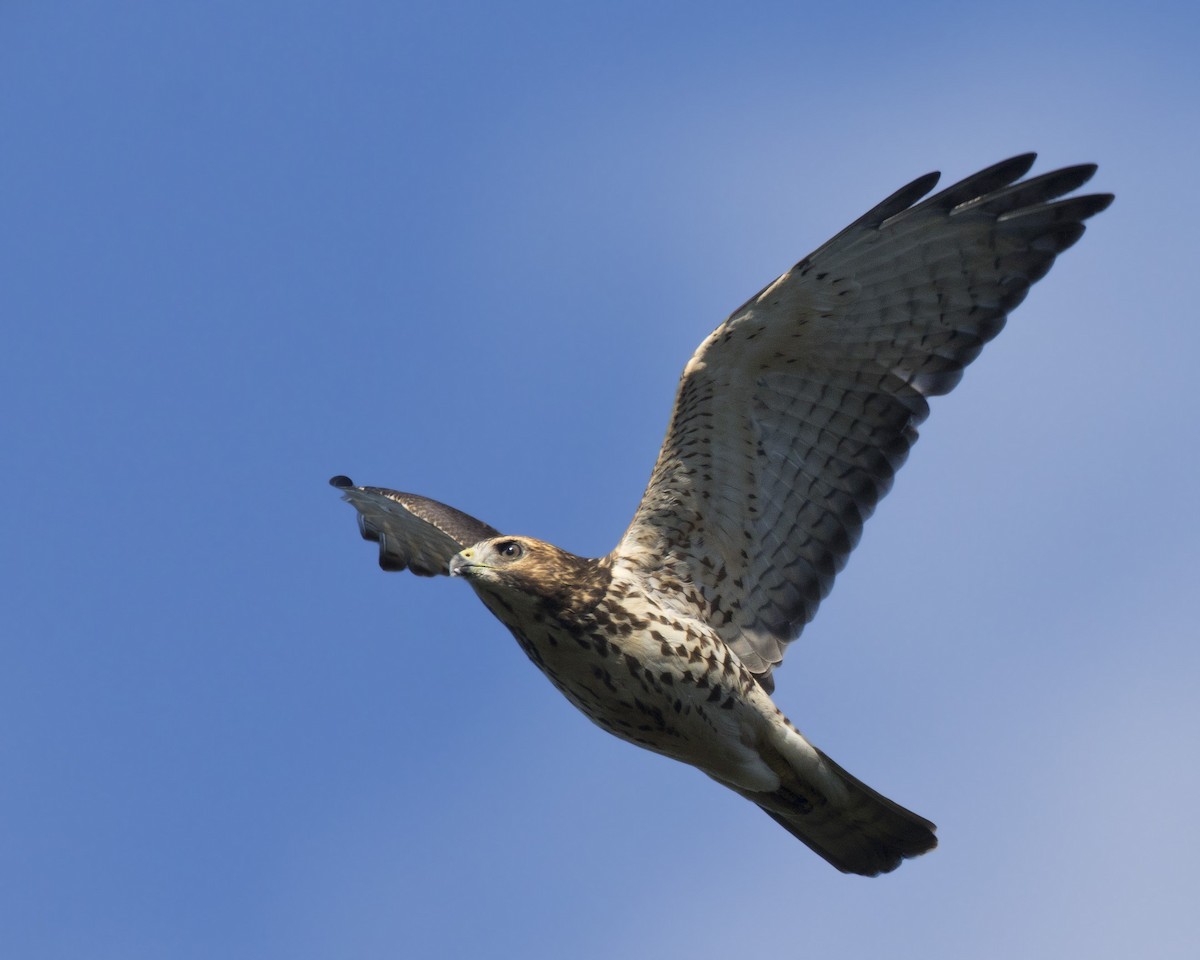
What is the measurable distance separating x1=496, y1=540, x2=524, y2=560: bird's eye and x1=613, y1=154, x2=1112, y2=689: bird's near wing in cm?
76

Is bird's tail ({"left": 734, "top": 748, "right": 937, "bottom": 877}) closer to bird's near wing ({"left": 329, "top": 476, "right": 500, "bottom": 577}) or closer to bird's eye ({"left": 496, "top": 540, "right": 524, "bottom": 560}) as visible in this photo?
bird's eye ({"left": 496, "top": 540, "right": 524, "bottom": 560})

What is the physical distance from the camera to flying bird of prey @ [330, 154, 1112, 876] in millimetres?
10305

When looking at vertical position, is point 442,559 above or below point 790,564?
above

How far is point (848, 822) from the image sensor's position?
36.1ft

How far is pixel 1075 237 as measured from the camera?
10422 millimetres

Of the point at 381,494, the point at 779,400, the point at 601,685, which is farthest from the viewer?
the point at 381,494

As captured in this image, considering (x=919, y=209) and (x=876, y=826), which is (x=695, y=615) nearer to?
(x=876, y=826)

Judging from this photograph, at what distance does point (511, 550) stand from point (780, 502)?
1766mm

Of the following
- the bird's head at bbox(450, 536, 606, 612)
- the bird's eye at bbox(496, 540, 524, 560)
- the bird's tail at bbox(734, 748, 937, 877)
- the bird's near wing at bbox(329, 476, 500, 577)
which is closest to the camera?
the bird's head at bbox(450, 536, 606, 612)

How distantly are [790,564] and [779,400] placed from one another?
1022mm

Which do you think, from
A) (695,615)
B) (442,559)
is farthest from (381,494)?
(695,615)

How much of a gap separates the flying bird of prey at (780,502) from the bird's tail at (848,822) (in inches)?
0.5

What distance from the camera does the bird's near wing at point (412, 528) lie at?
11789 mm

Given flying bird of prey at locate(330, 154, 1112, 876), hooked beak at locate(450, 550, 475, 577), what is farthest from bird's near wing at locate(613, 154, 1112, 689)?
hooked beak at locate(450, 550, 475, 577)
